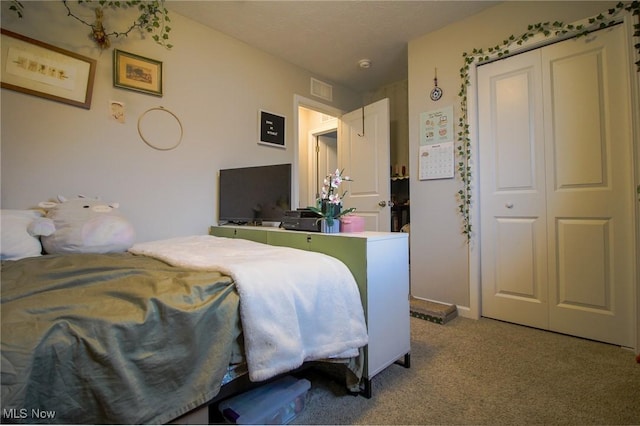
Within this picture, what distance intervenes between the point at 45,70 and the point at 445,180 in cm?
293

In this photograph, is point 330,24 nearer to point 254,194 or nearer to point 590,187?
point 254,194

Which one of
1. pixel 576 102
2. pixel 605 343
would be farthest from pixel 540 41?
pixel 605 343

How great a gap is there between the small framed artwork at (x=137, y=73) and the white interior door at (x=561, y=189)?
2.58 metres

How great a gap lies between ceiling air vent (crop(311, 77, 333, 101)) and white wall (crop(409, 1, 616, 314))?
41.7 inches

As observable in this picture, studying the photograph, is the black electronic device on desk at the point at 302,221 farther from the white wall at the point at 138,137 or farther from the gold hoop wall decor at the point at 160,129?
the gold hoop wall decor at the point at 160,129

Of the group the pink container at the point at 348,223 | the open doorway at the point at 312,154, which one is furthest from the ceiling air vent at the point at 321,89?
the pink container at the point at 348,223

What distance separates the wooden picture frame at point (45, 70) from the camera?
5.27 feet

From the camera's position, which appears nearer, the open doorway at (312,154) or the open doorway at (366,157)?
the open doorway at (366,157)

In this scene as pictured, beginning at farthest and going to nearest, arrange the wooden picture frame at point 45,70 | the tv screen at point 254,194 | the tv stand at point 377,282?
1. the tv screen at point 254,194
2. the wooden picture frame at point 45,70
3. the tv stand at point 377,282

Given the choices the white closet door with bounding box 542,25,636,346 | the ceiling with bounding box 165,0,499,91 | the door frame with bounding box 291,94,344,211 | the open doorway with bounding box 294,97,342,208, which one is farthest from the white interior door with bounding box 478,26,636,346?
the open doorway with bounding box 294,97,342,208

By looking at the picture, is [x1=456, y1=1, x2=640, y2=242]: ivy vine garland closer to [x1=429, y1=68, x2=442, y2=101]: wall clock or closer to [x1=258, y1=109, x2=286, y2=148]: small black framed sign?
[x1=429, y1=68, x2=442, y2=101]: wall clock

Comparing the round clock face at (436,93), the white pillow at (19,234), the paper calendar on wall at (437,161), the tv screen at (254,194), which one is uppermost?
the round clock face at (436,93)

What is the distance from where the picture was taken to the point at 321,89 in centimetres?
333

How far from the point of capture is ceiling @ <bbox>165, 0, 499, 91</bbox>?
85.5 inches
